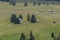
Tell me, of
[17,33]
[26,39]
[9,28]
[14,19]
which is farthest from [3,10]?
[26,39]

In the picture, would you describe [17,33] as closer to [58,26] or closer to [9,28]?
[9,28]

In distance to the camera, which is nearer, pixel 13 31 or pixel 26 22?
pixel 13 31

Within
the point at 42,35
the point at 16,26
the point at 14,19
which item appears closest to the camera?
the point at 42,35

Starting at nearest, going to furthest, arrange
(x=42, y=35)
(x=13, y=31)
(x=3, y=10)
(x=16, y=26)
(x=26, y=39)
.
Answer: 1. (x=26, y=39)
2. (x=42, y=35)
3. (x=13, y=31)
4. (x=16, y=26)
5. (x=3, y=10)

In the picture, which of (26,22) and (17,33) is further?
(26,22)

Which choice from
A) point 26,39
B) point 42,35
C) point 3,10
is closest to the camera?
point 26,39

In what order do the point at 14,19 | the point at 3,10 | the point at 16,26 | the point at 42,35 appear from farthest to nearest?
the point at 3,10
the point at 14,19
the point at 16,26
the point at 42,35

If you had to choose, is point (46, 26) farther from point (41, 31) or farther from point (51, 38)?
point (51, 38)

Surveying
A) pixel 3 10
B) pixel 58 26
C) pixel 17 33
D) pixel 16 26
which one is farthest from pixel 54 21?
pixel 3 10
